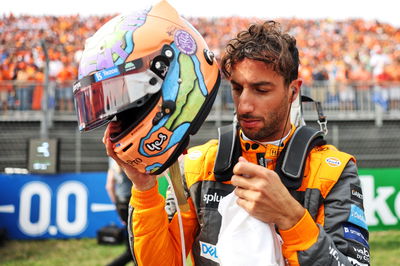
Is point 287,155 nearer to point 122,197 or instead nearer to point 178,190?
point 178,190

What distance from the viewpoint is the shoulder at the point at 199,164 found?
191 cm

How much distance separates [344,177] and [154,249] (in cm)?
74

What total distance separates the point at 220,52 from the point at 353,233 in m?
13.8

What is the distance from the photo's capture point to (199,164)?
193cm

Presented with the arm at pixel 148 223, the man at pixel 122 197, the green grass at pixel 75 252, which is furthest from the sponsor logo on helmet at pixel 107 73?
the green grass at pixel 75 252

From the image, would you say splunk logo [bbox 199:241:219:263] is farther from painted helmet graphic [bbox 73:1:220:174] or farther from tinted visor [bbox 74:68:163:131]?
tinted visor [bbox 74:68:163:131]

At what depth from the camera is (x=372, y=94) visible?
11500 mm

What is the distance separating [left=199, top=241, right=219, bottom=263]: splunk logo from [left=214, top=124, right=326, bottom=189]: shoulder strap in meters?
0.25

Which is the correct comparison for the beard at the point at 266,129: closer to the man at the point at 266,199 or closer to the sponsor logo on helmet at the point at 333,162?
the man at the point at 266,199

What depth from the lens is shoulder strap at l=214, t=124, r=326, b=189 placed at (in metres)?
1.76

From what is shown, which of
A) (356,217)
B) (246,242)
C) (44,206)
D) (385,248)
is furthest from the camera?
(44,206)

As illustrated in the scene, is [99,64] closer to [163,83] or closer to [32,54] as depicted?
[163,83]

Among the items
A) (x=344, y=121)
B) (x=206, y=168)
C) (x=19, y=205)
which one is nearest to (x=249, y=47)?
(x=206, y=168)

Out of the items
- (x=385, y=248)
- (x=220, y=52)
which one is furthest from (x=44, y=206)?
(x=220, y=52)
